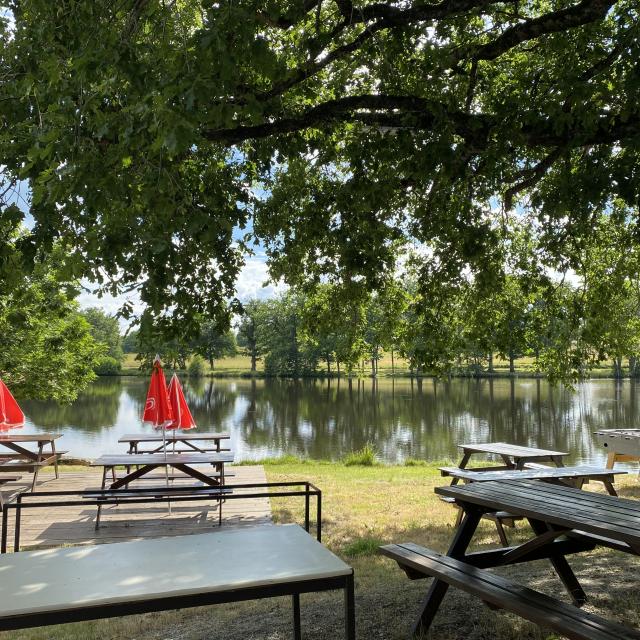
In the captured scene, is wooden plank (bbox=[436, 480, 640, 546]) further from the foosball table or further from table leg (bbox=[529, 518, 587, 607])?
the foosball table

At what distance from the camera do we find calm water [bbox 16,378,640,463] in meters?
21.2

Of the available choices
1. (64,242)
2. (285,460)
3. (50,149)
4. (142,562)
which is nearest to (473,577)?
(142,562)

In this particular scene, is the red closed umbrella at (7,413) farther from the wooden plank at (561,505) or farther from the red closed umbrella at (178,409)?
the wooden plank at (561,505)

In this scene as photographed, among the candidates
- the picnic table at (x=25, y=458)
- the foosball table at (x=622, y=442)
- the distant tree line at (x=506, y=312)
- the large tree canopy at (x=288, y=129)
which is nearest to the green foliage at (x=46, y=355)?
the picnic table at (x=25, y=458)

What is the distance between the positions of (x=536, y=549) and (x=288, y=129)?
3.77 m

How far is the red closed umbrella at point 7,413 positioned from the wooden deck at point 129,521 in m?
1.20

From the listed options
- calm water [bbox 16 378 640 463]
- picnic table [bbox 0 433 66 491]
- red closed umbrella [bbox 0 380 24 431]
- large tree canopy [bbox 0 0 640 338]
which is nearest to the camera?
large tree canopy [bbox 0 0 640 338]

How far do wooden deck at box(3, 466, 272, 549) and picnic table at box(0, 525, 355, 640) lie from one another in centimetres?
454

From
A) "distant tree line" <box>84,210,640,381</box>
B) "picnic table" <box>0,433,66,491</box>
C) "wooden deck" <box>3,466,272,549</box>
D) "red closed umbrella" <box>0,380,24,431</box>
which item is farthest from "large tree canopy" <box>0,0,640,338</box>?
"picnic table" <box>0,433,66,491</box>

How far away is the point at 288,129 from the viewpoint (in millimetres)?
5492

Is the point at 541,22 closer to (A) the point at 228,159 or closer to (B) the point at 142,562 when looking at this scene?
(A) the point at 228,159

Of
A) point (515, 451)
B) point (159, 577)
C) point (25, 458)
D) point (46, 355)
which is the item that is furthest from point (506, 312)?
point (46, 355)

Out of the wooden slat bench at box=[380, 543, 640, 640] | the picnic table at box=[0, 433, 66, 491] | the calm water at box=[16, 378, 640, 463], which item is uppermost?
the wooden slat bench at box=[380, 543, 640, 640]

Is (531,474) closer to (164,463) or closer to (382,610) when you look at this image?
(382,610)
